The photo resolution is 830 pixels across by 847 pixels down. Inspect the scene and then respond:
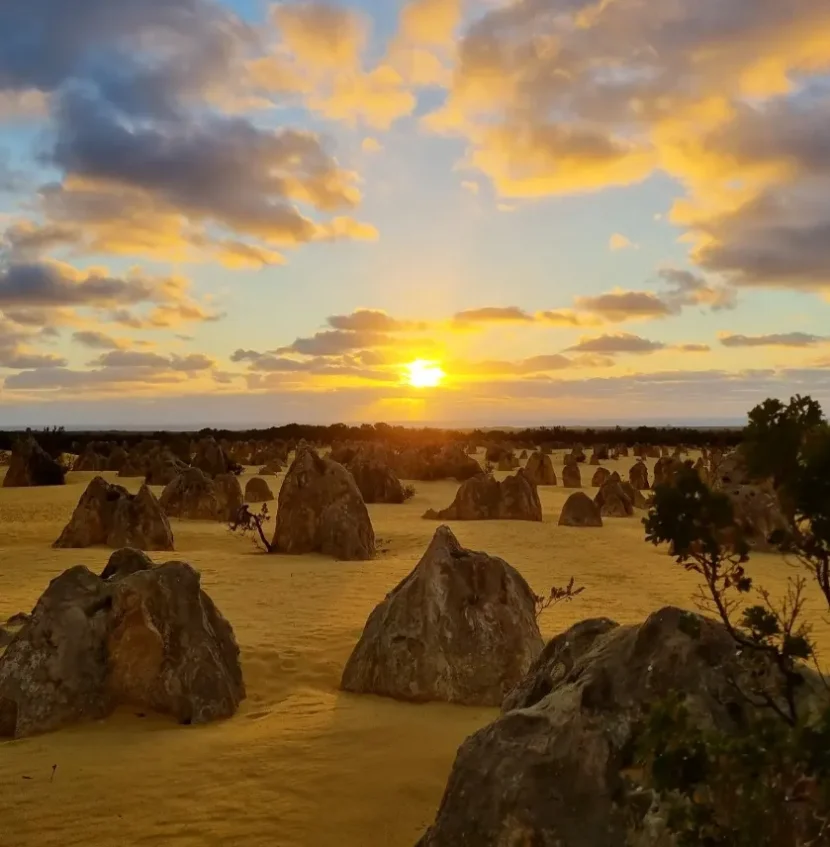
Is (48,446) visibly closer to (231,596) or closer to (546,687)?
(231,596)

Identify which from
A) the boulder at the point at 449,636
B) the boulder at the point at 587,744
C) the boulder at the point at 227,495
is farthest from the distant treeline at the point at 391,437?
the boulder at the point at 587,744

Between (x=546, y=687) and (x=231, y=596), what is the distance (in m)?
7.47

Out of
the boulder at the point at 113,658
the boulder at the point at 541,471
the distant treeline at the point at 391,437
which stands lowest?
the boulder at the point at 113,658

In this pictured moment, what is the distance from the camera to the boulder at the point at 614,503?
68.4 feet

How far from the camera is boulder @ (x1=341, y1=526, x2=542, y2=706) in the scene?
6.72 metres

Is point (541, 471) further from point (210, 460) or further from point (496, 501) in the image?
point (210, 460)

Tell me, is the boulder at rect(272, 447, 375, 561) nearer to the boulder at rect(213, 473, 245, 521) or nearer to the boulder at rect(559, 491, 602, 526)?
the boulder at rect(213, 473, 245, 521)

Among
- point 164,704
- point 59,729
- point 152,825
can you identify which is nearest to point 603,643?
point 152,825

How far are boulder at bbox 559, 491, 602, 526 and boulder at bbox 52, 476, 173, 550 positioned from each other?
335 inches

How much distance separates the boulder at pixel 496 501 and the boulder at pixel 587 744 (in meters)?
15.5

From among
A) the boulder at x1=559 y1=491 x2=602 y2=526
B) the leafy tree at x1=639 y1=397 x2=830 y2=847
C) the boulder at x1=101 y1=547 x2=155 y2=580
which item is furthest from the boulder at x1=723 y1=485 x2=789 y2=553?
the leafy tree at x1=639 y1=397 x2=830 y2=847

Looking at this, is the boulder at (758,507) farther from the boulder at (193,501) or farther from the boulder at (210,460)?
the boulder at (210,460)

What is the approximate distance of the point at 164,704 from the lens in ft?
20.0

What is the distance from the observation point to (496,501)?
19.3 m
